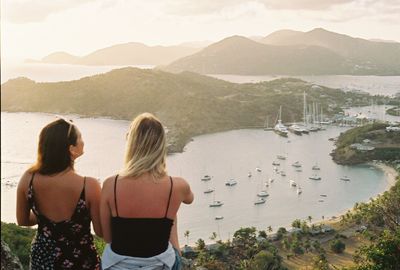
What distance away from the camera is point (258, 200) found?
2336 centimetres

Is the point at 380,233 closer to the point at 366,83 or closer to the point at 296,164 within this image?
the point at 296,164

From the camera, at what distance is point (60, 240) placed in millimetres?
1446

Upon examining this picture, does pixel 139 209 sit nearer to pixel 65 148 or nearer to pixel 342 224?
pixel 65 148

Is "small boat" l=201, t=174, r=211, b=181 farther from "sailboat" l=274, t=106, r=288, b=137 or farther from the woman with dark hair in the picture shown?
the woman with dark hair

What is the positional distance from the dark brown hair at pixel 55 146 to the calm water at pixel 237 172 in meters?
17.0

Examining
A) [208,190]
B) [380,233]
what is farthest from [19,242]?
[208,190]

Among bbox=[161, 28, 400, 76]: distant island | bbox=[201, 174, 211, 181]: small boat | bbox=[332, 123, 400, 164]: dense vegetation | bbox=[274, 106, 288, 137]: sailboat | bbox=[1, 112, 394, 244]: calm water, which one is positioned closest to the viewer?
bbox=[1, 112, 394, 244]: calm water

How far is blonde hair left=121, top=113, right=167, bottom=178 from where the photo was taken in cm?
136

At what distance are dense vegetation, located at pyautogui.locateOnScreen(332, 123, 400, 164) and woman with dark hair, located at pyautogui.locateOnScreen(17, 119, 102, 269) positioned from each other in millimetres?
31720

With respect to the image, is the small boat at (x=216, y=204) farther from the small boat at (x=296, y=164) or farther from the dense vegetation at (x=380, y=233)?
the small boat at (x=296, y=164)

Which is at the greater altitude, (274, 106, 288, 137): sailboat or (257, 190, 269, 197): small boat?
(274, 106, 288, 137): sailboat

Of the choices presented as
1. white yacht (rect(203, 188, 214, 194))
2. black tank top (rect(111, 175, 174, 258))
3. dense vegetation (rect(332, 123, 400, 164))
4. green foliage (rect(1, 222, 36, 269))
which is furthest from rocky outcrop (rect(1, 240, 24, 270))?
dense vegetation (rect(332, 123, 400, 164))

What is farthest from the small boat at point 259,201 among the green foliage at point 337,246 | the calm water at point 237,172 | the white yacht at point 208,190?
the green foliage at point 337,246

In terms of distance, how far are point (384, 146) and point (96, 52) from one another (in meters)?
135
